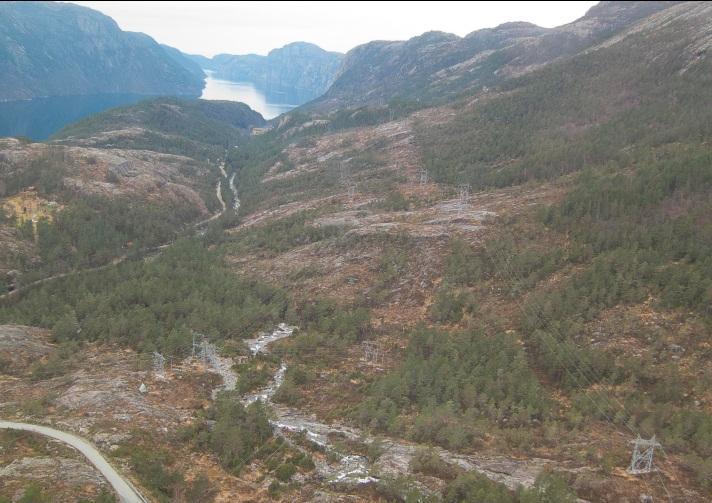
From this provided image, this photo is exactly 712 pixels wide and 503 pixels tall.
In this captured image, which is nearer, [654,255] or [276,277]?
[654,255]

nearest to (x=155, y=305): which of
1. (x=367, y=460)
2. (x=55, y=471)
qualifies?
(x=55, y=471)

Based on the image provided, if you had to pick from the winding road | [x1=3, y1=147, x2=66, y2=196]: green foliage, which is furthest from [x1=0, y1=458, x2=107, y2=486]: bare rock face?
[x1=3, y1=147, x2=66, y2=196]: green foliage

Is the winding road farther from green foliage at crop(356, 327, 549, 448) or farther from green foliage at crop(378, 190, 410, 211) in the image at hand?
green foliage at crop(378, 190, 410, 211)

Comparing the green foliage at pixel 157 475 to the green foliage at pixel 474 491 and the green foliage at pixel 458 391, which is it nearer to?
the green foliage at pixel 458 391

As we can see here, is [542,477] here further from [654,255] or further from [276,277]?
[276,277]

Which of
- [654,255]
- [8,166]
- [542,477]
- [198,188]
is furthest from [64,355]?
[198,188]

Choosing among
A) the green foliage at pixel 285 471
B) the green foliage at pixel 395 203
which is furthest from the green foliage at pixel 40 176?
the green foliage at pixel 285 471
